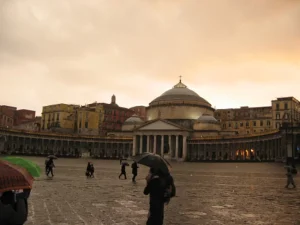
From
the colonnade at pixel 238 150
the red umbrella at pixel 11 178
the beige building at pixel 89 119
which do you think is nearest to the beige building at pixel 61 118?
the beige building at pixel 89 119

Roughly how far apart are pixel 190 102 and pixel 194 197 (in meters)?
107

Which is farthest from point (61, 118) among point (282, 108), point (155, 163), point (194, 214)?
point (155, 163)

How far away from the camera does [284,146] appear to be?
66.1 meters

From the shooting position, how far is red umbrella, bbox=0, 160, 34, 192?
16.7ft

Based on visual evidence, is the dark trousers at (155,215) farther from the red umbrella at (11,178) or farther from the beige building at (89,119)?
the beige building at (89,119)

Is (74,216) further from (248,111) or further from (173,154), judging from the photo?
(248,111)

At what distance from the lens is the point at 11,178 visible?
518cm

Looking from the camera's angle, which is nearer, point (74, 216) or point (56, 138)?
point (74, 216)

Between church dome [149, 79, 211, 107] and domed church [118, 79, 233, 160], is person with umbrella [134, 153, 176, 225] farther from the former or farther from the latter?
church dome [149, 79, 211, 107]

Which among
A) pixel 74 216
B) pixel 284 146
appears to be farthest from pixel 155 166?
pixel 284 146

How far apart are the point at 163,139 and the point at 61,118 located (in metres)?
41.4

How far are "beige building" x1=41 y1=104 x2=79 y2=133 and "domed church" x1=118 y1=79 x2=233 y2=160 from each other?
19773mm

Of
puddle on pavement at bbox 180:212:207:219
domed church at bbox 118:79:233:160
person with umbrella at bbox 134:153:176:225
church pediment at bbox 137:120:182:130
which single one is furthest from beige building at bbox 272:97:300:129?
person with umbrella at bbox 134:153:176:225

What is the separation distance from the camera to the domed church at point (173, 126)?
10869 cm
